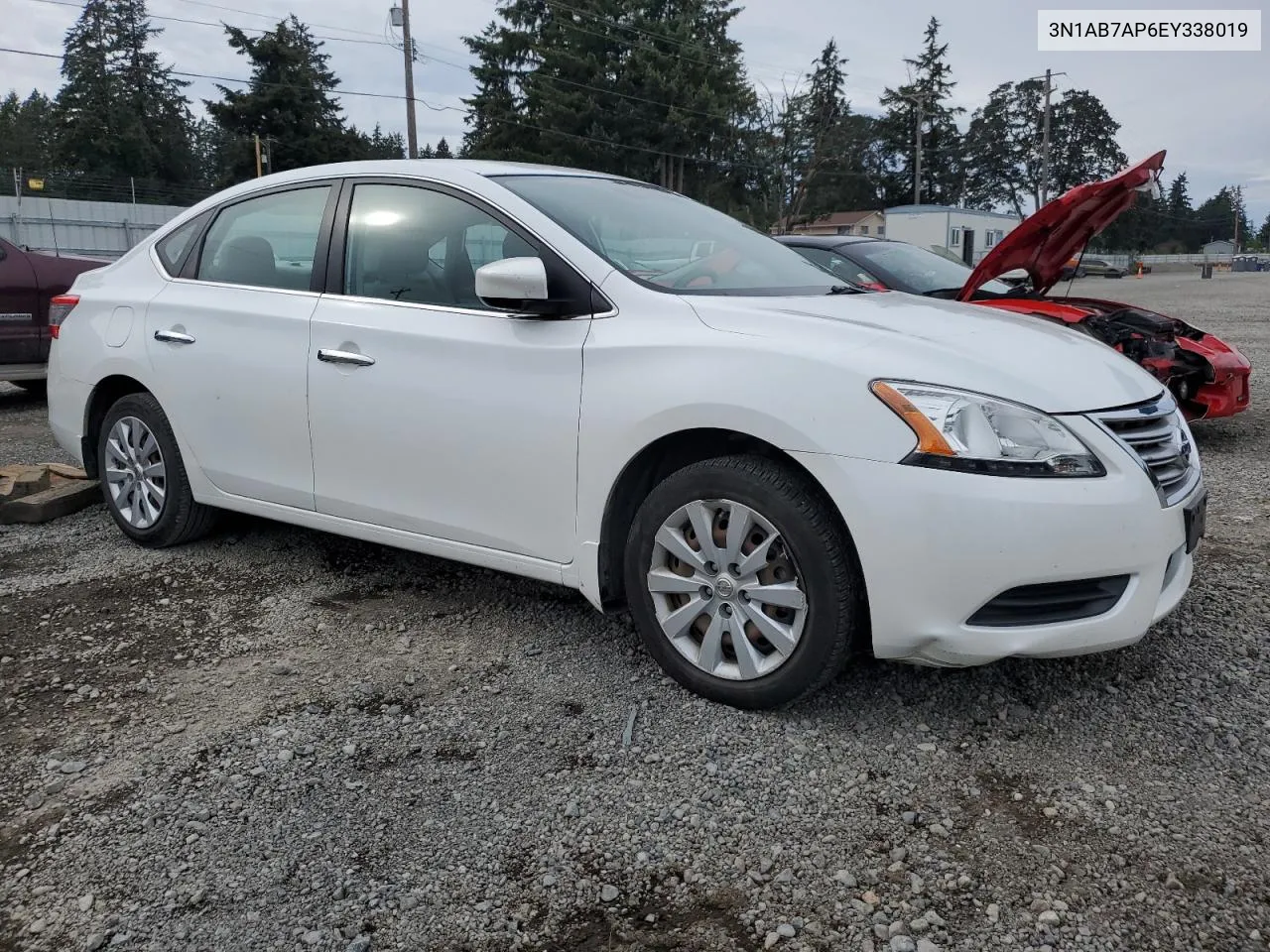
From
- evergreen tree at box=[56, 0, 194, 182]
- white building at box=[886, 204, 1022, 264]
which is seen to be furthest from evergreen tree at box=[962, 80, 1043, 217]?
evergreen tree at box=[56, 0, 194, 182]

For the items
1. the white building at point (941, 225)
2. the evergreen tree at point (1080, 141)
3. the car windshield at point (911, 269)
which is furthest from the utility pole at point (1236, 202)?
the car windshield at point (911, 269)

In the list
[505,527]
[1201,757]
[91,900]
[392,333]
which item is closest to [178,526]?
[392,333]

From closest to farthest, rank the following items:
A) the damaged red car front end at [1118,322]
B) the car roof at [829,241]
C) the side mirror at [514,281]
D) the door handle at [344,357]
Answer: the side mirror at [514,281]
the door handle at [344,357]
the damaged red car front end at [1118,322]
the car roof at [829,241]

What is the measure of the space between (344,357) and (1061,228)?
4699 millimetres

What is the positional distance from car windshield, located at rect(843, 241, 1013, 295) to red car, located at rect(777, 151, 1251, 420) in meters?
0.02

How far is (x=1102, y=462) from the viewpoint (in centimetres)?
265

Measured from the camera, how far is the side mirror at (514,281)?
3.07 m

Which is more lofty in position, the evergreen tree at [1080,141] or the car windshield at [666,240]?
the evergreen tree at [1080,141]

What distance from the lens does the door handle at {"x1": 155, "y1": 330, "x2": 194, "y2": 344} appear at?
13.8 ft

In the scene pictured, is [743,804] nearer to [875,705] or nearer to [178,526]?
[875,705]

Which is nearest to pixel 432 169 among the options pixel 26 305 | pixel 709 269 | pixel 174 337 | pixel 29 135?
pixel 709 269

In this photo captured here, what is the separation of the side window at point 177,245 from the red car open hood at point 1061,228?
4366 millimetres

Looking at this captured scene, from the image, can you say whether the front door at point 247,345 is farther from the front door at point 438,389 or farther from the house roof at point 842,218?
the house roof at point 842,218

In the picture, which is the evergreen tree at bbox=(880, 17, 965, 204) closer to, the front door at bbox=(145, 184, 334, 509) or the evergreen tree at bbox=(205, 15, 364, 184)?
the evergreen tree at bbox=(205, 15, 364, 184)
